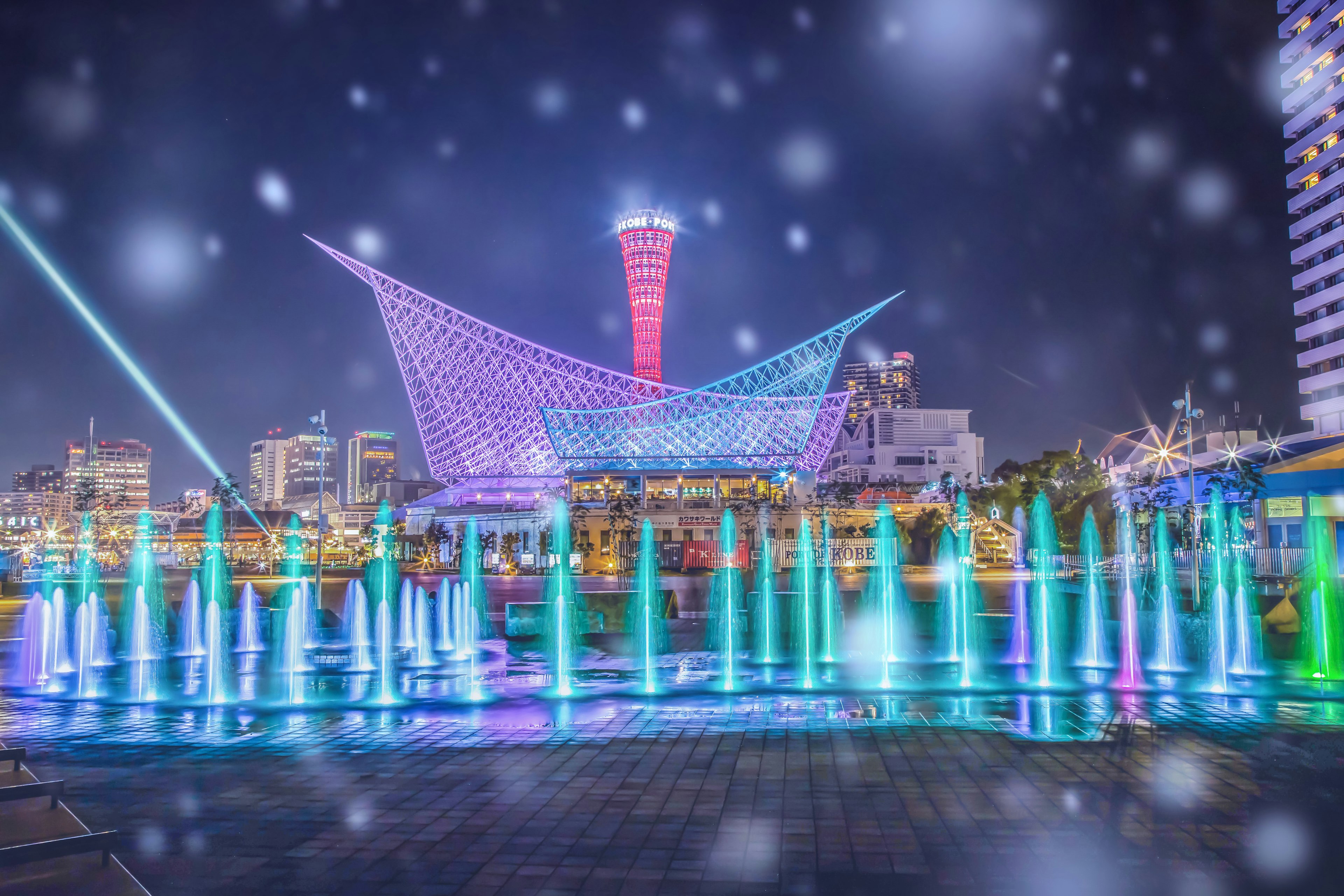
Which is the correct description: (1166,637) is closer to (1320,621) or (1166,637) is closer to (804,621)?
(1320,621)

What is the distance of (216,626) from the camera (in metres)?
10.6

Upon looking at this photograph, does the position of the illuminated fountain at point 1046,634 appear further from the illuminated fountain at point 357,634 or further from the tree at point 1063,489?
the tree at point 1063,489

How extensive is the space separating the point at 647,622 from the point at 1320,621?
8.42m

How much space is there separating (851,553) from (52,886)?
144 ft

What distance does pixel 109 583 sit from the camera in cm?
3172

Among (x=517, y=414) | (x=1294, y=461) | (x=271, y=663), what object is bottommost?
(x=271, y=663)

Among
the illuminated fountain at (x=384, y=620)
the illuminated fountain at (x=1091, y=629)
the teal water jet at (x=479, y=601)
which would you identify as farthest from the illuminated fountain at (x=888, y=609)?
the illuminated fountain at (x=384, y=620)

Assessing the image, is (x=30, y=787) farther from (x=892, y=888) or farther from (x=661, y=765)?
(x=892, y=888)

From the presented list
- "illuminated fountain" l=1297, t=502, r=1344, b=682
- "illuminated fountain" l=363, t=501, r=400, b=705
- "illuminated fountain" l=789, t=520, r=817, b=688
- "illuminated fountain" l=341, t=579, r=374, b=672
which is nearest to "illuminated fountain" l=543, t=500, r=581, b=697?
"illuminated fountain" l=363, t=501, r=400, b=705

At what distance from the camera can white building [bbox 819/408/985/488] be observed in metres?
118

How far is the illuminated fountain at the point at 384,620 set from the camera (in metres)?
9.61

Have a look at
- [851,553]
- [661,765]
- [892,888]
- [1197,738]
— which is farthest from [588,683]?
[851,553]

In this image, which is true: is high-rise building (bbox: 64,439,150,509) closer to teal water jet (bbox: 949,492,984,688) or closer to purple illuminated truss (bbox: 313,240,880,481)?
purple illuminated truss (bbox: 313,240,880,481)

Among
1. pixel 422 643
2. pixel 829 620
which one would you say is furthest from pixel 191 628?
pixel 829 620
